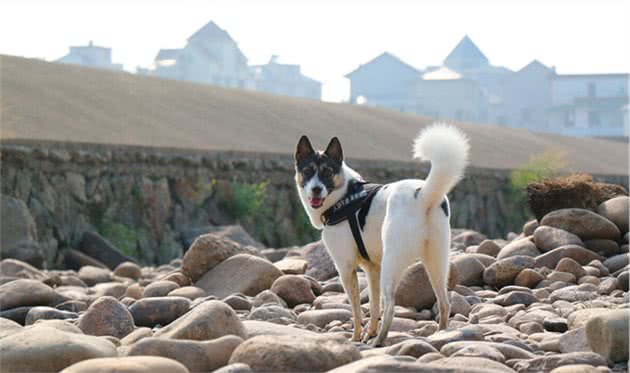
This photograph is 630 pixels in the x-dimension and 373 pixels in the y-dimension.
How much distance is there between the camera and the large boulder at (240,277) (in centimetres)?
1242

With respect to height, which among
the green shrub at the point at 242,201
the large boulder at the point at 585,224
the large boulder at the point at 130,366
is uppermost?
the large boulder at the point at 585,224

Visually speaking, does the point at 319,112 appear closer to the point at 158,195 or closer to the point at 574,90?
the point at 158,195

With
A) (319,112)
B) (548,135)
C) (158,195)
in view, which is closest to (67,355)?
(158,195)

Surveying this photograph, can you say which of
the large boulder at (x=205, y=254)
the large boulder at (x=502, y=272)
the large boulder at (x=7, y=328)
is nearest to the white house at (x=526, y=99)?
the large boulder at (x=205, y=254)

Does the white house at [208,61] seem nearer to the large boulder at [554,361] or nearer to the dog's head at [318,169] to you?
the dog's head at [318,169]

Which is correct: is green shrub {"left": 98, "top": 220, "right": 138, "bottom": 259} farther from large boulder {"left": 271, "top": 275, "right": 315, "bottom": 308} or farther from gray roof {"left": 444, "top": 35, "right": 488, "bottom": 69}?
gray roof {"left": 444, "top": 35, "right": 488, "bottom": 69}

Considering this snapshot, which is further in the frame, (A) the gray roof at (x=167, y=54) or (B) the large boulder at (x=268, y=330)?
(A) the gray roof at (x=167, y=54)

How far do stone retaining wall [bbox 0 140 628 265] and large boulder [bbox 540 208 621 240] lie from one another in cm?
1067

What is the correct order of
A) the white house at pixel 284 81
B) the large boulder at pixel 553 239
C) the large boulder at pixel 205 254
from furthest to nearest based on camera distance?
1. the white house at pixel 284 81
2. the large boulder at pixel 205 254
3. the large boulder at pixel 553 239

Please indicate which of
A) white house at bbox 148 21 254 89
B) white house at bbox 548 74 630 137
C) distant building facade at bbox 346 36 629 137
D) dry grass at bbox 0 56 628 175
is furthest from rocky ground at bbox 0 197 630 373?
white house at bbox 148 21 254 89

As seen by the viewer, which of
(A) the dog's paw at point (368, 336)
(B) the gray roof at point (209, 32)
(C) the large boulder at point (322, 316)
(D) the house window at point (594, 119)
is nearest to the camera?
(A) the dog's paw at point (368, 336)

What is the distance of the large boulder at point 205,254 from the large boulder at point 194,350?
5.61m

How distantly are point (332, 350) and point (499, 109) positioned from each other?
306ft

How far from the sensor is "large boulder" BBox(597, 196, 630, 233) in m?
13.3
